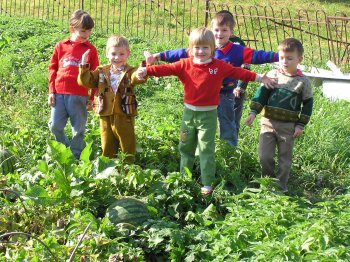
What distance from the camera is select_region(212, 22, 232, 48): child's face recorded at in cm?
596

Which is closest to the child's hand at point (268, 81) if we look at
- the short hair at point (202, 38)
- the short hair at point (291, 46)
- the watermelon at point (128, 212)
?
the short hair at point (291, 46)

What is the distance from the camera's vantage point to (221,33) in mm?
5977

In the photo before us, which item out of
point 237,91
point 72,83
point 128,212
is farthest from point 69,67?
point 128,212

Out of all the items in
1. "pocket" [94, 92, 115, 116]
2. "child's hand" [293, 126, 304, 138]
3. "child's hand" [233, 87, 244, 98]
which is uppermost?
"child's hand" [233, 87, 244, 98]

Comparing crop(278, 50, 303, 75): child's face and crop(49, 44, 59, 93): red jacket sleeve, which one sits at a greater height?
crop(278, 50, 303, 75): child's face

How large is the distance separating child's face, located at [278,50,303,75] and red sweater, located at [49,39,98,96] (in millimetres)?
1927

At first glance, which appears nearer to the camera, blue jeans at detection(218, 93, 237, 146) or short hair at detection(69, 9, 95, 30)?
short hair at detection(69, 9, 95, 30)

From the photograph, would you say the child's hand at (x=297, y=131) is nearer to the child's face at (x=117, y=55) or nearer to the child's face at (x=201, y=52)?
the child's face at (x=201, y=52)

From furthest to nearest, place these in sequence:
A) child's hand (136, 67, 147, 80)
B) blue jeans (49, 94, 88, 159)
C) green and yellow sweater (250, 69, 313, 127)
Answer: blue jeans (49, 94, 88, 159) → green and yellow sweater (250, 69, 313, 127) → child's hand (136, 67, 147, 80)

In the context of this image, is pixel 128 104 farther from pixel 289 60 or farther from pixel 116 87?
pixel 289 60

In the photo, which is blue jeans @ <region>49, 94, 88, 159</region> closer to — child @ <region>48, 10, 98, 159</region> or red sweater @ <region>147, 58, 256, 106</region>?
child @ <region>48, 10, 98, 159</region>

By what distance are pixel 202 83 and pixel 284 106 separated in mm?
836

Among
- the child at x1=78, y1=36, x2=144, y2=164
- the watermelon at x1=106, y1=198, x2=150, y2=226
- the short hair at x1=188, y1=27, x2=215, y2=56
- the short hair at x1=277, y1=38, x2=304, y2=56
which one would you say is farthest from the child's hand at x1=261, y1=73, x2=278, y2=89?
the watermelon at x1=106, y1=198, x2=150, y2=226

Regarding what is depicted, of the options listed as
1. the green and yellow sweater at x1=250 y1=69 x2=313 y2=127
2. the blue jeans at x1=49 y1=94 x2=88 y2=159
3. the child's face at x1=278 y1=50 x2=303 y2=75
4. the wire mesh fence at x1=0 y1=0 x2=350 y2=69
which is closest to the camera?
the child's face at x1=278 y1=50 x2=303 y2=75
